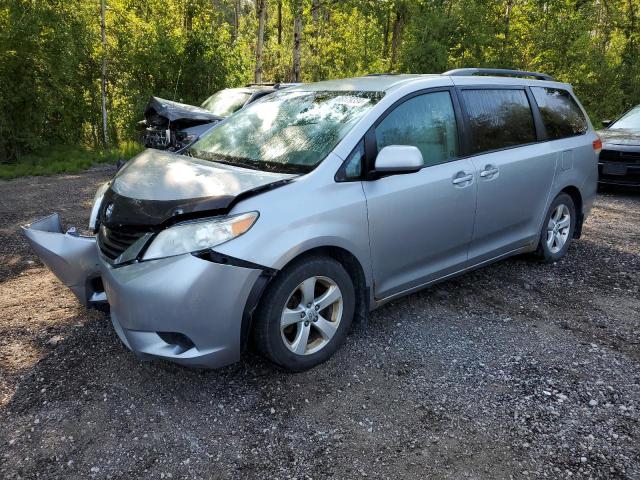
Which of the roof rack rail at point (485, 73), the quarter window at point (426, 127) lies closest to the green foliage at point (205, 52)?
the roof rack rail at point (485, 73)

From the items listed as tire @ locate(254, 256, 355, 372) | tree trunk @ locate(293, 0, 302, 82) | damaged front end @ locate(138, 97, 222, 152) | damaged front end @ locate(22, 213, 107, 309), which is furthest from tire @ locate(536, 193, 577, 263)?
tree trunk @ locate(293, 0, 302, 82)

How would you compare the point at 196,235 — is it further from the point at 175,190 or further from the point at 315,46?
the point at 315,46

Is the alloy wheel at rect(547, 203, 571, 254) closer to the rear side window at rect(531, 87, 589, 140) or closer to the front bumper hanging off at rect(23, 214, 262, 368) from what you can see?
the rear side window at rect(531, 87, 589, 140)

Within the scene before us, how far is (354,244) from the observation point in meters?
3.13

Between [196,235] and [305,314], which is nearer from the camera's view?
[196,235]

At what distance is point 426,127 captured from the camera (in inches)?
144

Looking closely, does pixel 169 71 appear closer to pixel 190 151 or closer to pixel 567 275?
pixel 190 151

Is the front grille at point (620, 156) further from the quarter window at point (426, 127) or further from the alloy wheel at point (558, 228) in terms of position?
the quarter window at point (426, 127)

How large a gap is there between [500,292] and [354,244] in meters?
1.92

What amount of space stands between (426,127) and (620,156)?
6.20 meters

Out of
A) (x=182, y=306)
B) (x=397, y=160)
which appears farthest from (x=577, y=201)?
(x=182, y=306)

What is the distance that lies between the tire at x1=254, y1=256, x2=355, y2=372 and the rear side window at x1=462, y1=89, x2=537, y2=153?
165 cm

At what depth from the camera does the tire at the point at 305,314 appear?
284 cm

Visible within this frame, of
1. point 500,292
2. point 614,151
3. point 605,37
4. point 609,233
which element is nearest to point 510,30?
point 605,37
